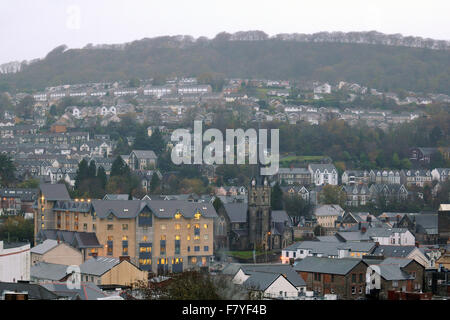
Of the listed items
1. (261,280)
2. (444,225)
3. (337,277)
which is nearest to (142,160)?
(444,225)

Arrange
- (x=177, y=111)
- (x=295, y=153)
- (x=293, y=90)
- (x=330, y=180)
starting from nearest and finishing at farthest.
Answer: (x=330, y=180) < (x=295, y=153) < (x=177, y=111) < (x=293, y=90)

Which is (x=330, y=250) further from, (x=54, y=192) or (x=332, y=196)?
(x=332, y=196)

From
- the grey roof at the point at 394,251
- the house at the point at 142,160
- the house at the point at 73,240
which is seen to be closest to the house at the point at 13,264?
the house at the point at 73,240

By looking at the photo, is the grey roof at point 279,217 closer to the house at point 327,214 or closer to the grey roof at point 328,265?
the house at point 327,214

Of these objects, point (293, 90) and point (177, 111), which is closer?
point (177, 111)

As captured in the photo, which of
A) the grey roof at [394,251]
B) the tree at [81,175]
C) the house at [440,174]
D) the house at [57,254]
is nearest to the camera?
the grey roof at [394,251]
